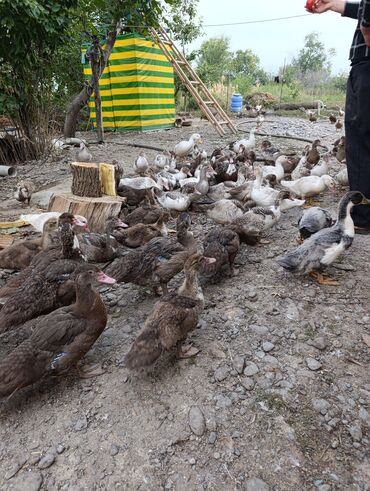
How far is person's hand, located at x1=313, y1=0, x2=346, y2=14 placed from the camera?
4156 millimetres

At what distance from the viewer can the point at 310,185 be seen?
6801mm

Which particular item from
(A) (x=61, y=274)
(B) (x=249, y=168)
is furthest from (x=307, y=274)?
(B) (x=249, y=168)

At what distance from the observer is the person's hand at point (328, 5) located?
13.6 ft

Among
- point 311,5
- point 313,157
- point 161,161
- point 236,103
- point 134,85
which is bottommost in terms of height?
point 161,161

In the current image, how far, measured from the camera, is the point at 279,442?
2.51 metres

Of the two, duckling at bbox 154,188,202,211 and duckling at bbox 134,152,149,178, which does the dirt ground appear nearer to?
duckling at bbox 154,188,202,211

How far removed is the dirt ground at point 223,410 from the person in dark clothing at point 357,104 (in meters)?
1.43

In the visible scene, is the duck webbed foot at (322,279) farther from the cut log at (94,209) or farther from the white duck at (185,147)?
the white duck at (185,147)

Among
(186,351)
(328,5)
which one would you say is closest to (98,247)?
(186,351)

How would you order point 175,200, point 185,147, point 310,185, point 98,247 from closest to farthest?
point 98,247 → point 175,200 → point 310,185 → point 185,147

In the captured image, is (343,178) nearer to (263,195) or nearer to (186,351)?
(263,195)

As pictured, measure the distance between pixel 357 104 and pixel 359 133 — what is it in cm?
36

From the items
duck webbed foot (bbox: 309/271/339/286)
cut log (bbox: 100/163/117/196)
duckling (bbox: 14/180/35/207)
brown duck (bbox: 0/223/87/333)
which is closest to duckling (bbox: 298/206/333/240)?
duck webbed foot (bbox: 309/271/339/286)

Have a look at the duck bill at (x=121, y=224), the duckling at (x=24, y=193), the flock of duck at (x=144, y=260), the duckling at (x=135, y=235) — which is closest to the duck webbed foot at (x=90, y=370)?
the flock of duck at (x=144, y=260)
